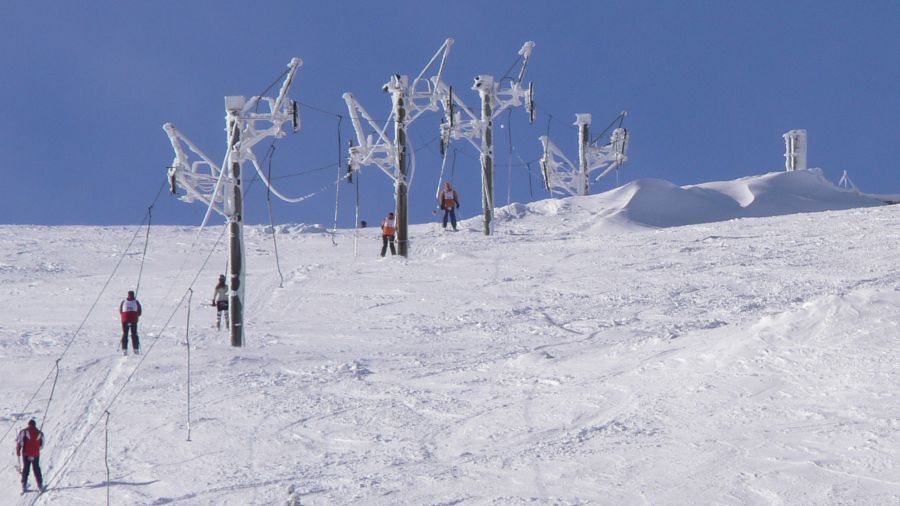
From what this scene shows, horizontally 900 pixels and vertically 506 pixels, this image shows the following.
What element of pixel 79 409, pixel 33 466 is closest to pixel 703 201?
pixel 79 409

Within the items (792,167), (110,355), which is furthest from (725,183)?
(110,355)

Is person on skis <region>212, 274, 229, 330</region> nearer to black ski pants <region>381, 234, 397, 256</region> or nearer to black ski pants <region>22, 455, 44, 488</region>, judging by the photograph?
black ski pants <region>381, 234, 397, 256</region>

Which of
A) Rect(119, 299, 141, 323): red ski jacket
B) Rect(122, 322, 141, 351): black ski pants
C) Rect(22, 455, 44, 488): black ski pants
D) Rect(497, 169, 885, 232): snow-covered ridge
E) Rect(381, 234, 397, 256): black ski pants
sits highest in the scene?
Rect(497, 169, 885, 232): snow-covered ridge

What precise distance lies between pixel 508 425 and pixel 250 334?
32.0 feet

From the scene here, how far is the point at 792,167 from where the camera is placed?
56.5 meters

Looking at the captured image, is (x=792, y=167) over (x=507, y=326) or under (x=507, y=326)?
over

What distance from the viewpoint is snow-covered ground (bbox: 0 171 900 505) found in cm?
1483

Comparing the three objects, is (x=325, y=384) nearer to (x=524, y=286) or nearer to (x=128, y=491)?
(x=128, y=491)

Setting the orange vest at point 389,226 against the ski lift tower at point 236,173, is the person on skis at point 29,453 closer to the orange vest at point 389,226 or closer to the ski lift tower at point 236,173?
the ski lift tower at point 236,173

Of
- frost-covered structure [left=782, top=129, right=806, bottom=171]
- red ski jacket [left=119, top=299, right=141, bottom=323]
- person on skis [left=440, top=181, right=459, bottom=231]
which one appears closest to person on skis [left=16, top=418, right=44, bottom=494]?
red ski jacket [left=119, top=299, right=141, bottom=323]

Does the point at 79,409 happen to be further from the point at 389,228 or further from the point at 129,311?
the point at 389,228

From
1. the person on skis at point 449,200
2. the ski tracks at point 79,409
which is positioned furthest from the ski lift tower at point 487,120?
the ski tracks at point 79,409

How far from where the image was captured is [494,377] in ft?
66.7

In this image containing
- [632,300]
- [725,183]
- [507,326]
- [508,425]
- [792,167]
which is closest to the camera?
[508,425]
